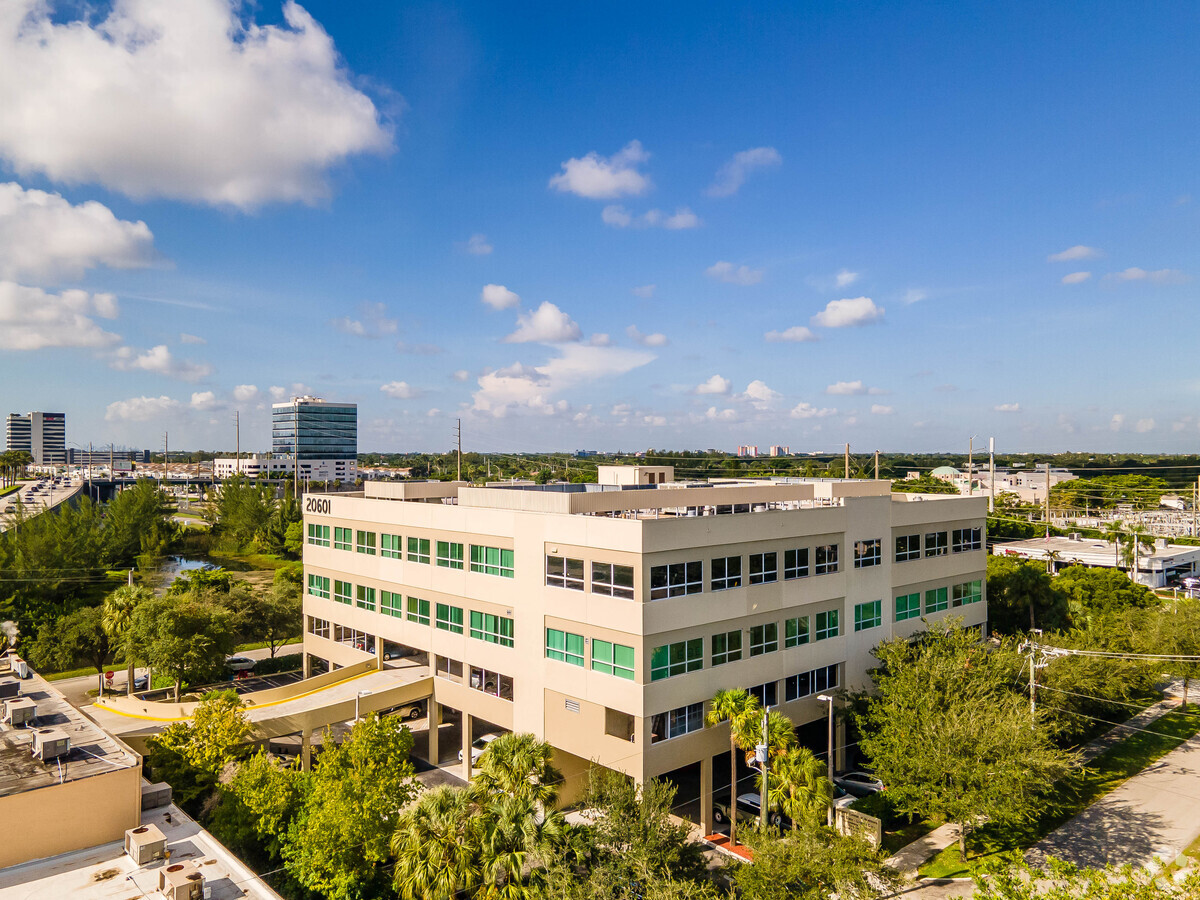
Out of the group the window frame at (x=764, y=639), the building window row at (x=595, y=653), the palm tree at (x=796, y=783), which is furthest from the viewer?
the window frame at (x=764, y=639)

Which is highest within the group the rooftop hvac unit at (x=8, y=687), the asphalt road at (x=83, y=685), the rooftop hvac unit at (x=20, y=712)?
the rooftop hvac unit at (x=20, y=712)

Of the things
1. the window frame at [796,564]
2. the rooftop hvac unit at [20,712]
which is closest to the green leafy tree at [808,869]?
the window frame at [796,564]

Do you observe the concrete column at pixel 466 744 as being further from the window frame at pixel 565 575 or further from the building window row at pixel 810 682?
the building window row at pixel 810 682

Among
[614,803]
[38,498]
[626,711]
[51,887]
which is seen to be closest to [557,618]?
[626,711]

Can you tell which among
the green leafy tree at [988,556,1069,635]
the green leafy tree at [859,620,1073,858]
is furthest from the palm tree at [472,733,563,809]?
the green leafy tree at [988,556,1069,635]

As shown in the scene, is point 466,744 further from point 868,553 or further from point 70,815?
point 868,553
